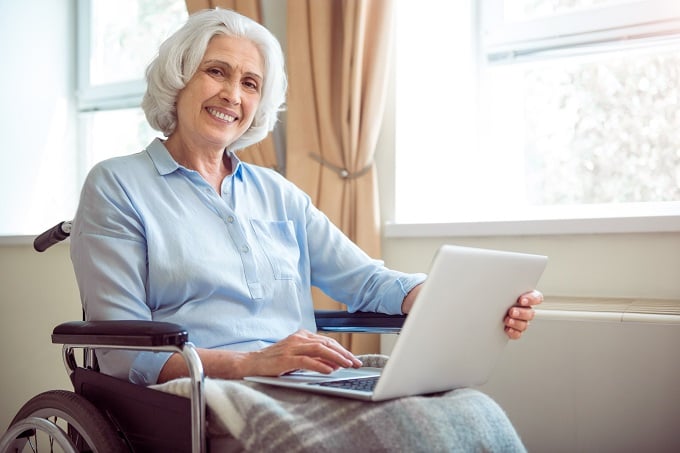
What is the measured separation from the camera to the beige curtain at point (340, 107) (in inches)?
94.6

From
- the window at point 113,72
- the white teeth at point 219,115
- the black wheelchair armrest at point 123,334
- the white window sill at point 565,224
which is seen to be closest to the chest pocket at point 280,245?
the white teeth at point 219,115

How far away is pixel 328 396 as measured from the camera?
4.16ft

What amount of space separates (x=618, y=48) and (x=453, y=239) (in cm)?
75

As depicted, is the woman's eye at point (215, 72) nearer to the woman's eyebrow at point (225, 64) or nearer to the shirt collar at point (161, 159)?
the woman's eyebrow at point (225, 64)

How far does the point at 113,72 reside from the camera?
3.63 metres

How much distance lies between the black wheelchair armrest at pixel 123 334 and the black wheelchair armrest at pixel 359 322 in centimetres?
54

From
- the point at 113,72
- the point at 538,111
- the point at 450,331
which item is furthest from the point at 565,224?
the point at 113,72

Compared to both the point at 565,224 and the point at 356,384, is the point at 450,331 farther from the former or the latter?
the point at 565,224

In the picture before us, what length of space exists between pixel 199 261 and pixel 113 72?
225cm

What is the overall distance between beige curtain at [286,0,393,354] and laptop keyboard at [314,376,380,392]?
986mm

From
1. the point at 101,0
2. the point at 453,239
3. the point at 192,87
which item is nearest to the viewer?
the point at 192,87

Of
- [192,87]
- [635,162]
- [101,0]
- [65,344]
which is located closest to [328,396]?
[65,344]

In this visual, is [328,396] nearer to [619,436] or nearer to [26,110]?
[619,436]

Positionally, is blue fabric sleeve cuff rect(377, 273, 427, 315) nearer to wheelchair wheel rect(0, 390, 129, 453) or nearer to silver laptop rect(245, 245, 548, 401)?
silver laptop rect(245, 245, 548, 401)
